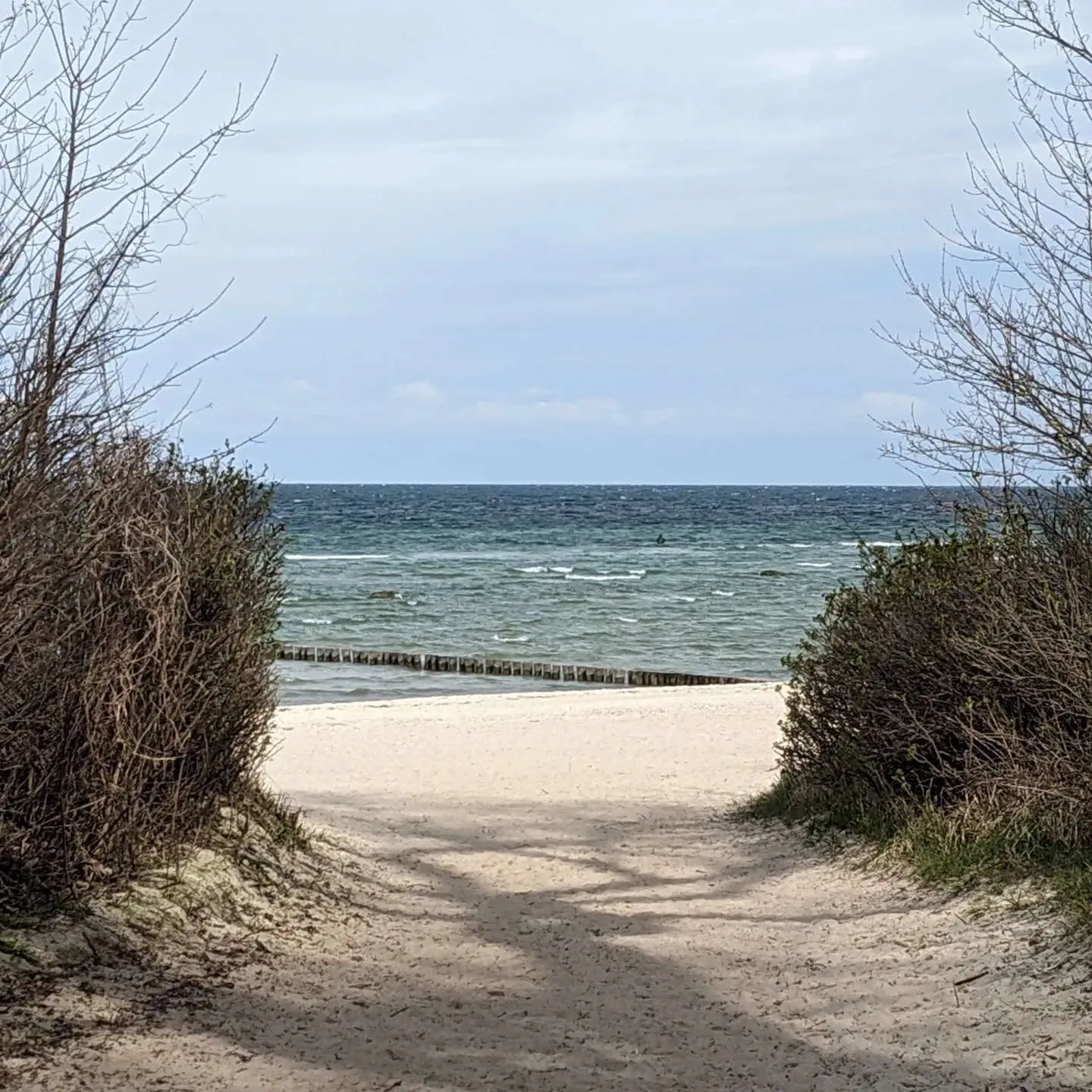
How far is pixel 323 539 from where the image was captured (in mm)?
63281

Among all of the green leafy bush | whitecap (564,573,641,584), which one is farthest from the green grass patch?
whitecap (564,573,641,584)

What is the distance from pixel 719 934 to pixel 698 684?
14446 mm

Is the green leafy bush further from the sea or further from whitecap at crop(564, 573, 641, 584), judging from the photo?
whitecap at crop(564, 573, 641, 584)

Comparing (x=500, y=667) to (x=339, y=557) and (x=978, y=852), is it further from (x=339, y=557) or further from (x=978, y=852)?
(x=339, y=557)

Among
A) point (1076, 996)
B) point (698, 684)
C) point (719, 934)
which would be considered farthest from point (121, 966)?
point (698, 684)

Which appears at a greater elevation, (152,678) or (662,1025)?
(152,678)

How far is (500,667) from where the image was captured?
23328mm

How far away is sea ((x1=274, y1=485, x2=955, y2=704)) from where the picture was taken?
23.8 metres

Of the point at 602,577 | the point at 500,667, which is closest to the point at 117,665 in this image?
the point at 500,667

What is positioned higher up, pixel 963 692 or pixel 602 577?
pixel 963 692

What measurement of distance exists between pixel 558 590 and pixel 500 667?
16.4m

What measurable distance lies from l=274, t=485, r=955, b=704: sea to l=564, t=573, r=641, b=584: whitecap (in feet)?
0.40

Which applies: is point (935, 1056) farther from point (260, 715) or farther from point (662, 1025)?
point (260, 715)

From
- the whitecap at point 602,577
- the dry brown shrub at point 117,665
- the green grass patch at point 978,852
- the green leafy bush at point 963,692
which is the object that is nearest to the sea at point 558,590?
the whitecap at point 602,577
